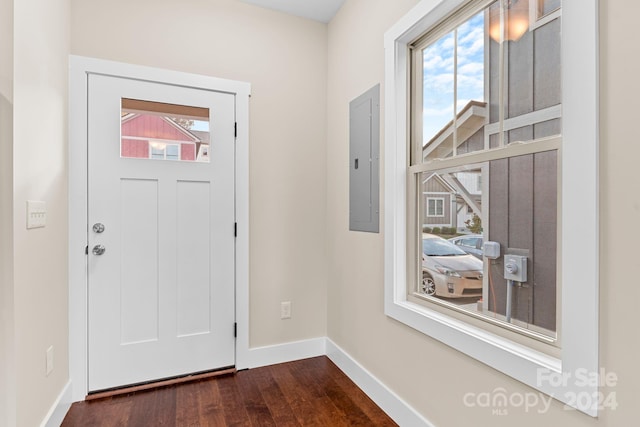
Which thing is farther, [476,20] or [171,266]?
[171,266]

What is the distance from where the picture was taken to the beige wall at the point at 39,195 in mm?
1389

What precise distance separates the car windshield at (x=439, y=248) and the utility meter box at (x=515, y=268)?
0.73 feet

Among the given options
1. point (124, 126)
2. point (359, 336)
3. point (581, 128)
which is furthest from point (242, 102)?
point (581, 128)

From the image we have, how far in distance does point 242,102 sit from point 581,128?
79.3 inches

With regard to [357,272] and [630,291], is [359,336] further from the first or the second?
[630,291]

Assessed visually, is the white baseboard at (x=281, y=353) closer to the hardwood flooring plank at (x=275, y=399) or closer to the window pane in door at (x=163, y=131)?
the hardwood flooring plank at (x=275, y=399)

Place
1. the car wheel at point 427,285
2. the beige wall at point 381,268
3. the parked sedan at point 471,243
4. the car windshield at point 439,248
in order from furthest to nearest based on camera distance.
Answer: the car wheel at point 427,285, the car windshield at point 439,248, the parked sedan at point 471,243, the beige wall at point 381,268

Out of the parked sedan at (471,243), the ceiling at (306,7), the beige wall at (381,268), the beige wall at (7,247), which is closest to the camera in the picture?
the beige wall at (381,268)

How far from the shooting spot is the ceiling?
2.42m

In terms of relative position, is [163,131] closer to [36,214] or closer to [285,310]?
[36,214]

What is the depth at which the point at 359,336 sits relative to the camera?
223cm

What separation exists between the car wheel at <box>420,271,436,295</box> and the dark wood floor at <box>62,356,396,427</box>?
729 millimetres

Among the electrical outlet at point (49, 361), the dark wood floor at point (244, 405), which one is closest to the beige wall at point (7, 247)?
the electrical outlet at point (49, 361)

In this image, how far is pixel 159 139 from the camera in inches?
87.0
